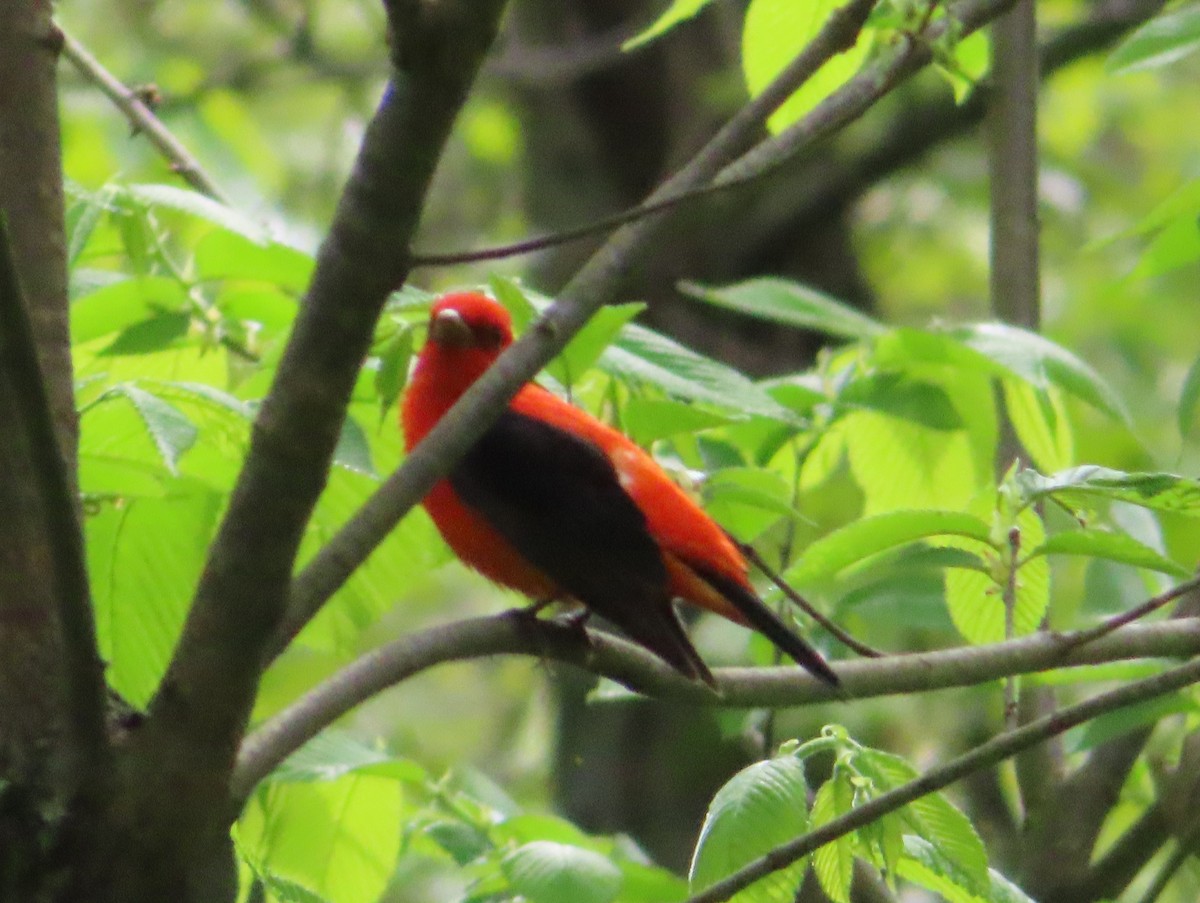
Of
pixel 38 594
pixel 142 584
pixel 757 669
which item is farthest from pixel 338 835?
pixel 38 594

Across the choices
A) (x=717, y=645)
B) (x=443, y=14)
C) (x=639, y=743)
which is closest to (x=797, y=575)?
(x=443, y=14)

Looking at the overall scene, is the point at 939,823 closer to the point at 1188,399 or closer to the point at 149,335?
the point at 1188,399

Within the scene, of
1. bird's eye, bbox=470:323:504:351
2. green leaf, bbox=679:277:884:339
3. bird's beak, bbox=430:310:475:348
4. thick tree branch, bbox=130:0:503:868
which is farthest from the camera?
bird's eye, bbox=470:323:504:351

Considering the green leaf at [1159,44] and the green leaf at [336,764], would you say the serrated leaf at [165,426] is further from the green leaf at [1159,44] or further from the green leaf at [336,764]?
the green leaf at [1159,44]

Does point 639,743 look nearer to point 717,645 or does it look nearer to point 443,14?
point 717,645

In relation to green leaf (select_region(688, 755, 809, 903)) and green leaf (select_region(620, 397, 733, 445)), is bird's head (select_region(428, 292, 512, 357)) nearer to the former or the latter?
green leaf (select_region(620, 397, 733, 445))

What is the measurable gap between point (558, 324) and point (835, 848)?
0.72 meters

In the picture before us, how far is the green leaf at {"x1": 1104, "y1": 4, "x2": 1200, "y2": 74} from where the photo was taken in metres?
2.47

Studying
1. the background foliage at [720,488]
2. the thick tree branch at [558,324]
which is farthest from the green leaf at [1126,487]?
the thick tree branch at [558,324]

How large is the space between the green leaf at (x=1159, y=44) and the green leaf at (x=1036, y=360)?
431mm

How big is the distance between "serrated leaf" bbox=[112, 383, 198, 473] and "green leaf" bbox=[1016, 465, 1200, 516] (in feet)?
3.43

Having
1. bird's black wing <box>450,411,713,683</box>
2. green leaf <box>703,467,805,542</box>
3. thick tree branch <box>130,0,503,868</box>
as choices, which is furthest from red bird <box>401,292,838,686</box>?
thick tree branch <box>130,0,503,868</box>

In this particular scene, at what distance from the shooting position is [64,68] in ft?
25.4

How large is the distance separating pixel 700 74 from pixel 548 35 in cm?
81
